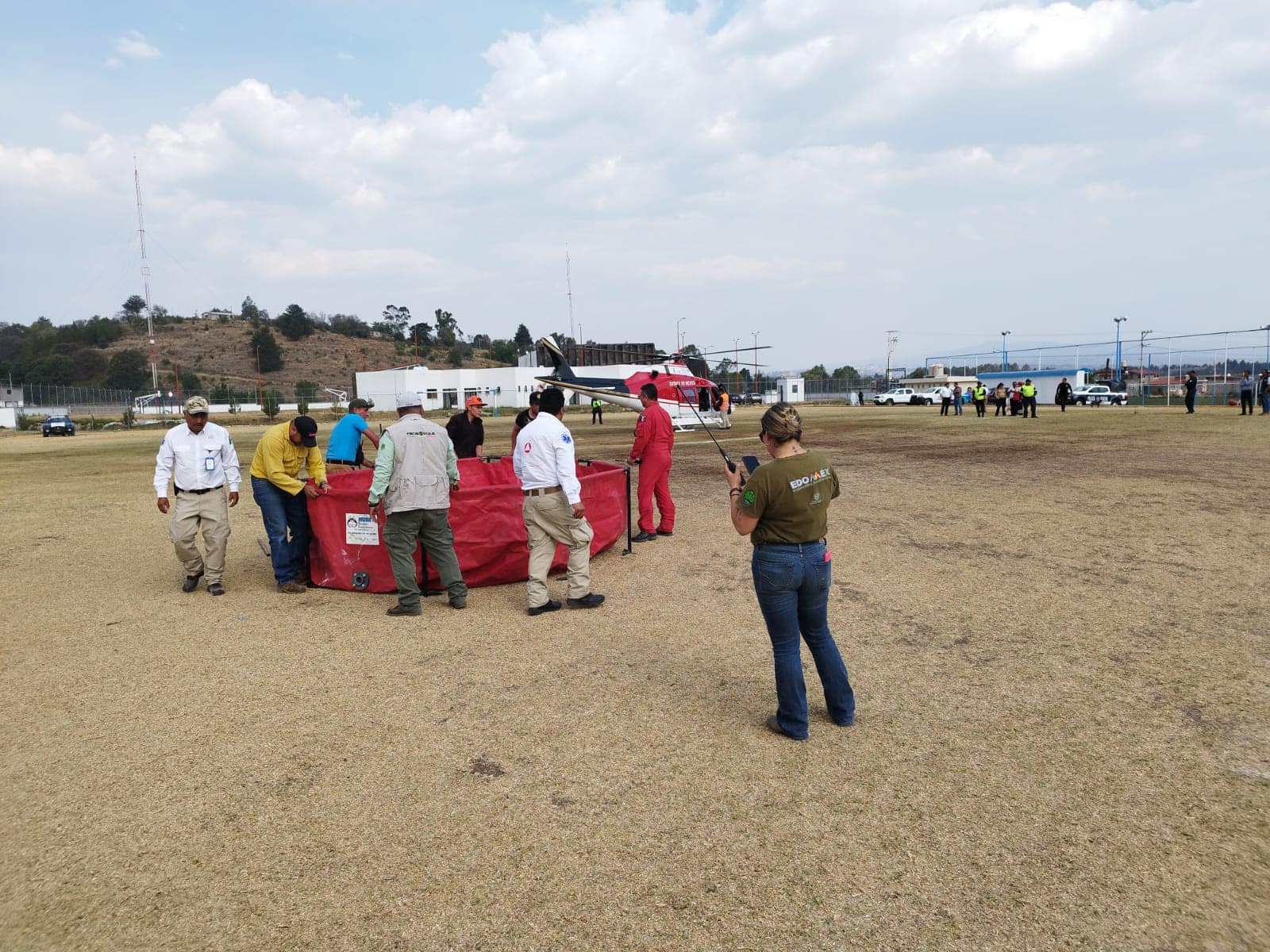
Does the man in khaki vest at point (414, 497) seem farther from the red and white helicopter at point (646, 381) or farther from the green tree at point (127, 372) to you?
the green tree at point (127, 372)

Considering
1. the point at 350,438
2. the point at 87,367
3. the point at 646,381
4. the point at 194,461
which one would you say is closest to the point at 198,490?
the point at 194,461

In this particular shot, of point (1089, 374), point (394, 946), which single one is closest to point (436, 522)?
point (394, 946)

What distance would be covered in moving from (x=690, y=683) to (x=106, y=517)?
1153 centimetres

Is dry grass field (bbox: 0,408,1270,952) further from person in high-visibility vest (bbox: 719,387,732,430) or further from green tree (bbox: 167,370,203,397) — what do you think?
green tree (bbox: 167,370,203,397)

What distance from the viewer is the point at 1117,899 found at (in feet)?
9.03

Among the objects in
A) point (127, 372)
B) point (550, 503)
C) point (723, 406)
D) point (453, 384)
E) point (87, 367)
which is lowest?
point (550, 503)

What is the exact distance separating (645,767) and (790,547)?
1354 millimetres

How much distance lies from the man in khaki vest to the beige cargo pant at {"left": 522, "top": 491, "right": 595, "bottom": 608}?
2.42ft

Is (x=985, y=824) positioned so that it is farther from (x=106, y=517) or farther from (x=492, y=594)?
(x=106, y=517)

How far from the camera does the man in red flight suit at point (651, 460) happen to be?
362 inches

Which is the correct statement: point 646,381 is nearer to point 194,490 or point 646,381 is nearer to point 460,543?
point 460,543

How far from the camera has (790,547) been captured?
3855 millimetres

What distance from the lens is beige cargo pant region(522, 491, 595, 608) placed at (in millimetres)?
6262

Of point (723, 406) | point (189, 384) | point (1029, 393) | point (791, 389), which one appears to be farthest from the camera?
point (189, 384)
